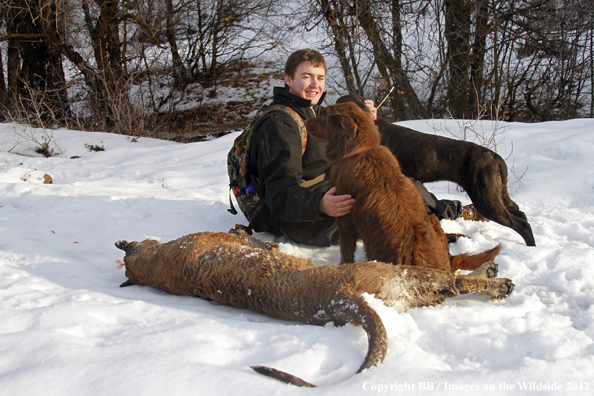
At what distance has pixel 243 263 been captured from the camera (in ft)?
7.76

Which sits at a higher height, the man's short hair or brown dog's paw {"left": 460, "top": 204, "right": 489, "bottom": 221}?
the man's short hair

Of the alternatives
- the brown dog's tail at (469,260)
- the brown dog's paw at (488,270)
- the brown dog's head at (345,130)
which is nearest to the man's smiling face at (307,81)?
the brown dog's head at (345,130)

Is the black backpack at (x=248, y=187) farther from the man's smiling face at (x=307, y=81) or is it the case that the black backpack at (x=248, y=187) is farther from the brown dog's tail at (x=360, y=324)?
the brown dog's tail at (x=360, y=324)

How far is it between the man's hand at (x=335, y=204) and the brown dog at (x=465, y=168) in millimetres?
1355

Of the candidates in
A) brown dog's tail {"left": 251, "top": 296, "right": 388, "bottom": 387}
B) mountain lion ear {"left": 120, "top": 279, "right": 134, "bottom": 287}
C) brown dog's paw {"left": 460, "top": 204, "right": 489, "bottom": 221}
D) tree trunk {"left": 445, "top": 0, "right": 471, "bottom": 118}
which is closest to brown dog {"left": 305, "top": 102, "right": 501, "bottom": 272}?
brown dog's tail {"left": 251, "top": 296, "right": 388, "bottom": 387}

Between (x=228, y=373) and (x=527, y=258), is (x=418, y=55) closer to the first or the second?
(x=527, y=258)

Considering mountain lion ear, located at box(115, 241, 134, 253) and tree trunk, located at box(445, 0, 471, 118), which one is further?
tree trunk, located at box(445, 0, 471, 118)

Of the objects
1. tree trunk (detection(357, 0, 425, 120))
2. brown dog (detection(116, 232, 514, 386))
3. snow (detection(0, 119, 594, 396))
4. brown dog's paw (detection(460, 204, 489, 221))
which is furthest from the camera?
tree trunk (detection(357, 0, 425, 120))

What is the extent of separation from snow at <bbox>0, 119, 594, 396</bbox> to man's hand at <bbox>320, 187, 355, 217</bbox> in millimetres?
595

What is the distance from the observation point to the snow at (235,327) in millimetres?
1460

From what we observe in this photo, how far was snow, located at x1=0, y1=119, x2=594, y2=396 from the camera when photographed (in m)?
1.46

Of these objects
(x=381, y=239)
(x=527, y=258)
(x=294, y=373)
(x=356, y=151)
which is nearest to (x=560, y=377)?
(x=294, y=373)

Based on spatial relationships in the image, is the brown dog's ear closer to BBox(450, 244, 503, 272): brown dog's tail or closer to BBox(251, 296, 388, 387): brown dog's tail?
BBox(450, 244, 503, 272): brown dog's tail

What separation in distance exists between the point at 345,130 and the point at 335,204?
0.56 metres
